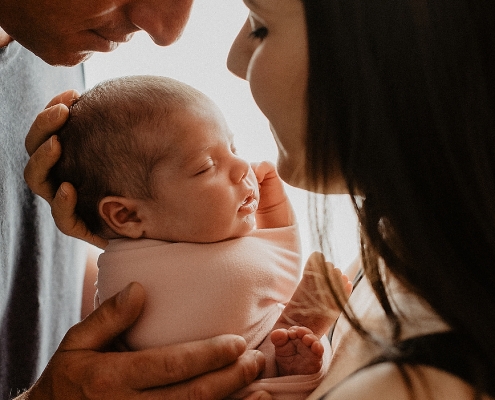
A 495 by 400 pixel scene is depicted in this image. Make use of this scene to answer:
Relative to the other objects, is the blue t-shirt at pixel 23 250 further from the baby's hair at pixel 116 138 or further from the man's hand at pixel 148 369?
the man's hand at pixel 148 369

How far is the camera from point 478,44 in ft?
2.16

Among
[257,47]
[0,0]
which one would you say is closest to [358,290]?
[257,47]

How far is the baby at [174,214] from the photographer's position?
3.19 ft

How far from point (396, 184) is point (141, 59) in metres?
1.34

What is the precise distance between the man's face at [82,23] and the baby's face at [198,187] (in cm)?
31

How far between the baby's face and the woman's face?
0.52ft

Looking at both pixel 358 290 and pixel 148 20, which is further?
pixel 148 20

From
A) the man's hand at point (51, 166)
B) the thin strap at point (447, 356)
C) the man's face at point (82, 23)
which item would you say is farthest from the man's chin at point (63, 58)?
the thin strap at point (447, 356)

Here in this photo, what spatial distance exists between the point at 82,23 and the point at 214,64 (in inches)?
26.0

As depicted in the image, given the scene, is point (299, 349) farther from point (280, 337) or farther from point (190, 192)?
point (190, 192)

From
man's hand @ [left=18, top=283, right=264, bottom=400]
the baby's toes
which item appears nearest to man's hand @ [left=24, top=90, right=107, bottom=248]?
man's hand @ [left=18, top=283, right=264, bottom=400]

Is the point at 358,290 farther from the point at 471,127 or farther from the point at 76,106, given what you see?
the point at 76,106

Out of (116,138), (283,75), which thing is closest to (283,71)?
(283,75)

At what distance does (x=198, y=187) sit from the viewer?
1.01 metres
